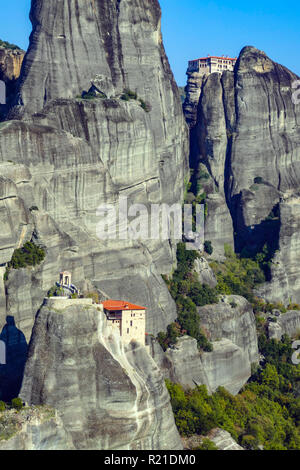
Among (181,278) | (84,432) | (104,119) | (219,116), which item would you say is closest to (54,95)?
(104,119)

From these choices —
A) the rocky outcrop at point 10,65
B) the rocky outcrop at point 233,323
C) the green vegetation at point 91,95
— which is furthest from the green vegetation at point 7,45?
the rocky outcrop at point 233,323

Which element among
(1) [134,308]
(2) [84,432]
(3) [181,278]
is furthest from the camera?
(3) [181,278]

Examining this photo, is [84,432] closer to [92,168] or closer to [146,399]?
[146,399]

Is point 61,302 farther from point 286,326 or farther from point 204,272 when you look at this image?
point 286,326

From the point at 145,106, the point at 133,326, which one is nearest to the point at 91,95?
the point at 145,106

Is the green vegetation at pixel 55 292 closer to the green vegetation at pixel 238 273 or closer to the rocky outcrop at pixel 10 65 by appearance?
the green vegetation at pixel 238 273

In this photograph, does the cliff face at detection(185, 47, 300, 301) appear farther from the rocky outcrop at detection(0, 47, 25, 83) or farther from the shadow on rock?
the shadow on rock

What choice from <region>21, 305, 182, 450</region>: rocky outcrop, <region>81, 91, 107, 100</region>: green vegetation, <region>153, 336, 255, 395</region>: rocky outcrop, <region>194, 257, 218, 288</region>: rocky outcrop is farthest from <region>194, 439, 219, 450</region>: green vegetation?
<region>81, 91, 107, 100</region>: green vegetation
